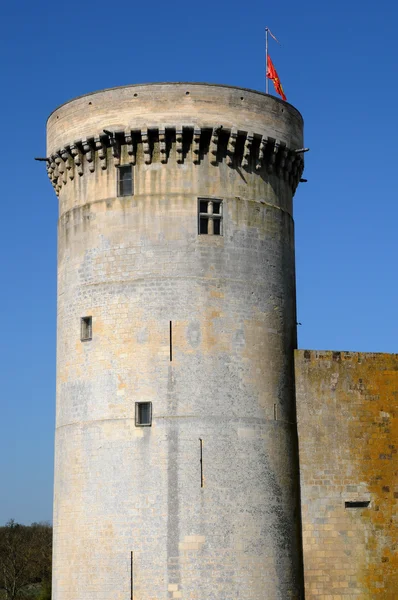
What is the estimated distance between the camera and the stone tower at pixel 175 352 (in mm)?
24562

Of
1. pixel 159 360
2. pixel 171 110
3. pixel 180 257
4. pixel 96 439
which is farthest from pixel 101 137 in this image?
pixel 96 439

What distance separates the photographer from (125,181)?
2691 cm

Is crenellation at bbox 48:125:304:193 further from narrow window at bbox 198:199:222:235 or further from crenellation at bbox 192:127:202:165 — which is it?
narrow window at bbox 198:199:222:235

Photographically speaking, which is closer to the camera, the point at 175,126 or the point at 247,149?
the point at 175,126

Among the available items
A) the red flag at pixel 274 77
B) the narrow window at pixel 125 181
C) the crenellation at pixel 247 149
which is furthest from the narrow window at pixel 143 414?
the red flag at pixel 274 77

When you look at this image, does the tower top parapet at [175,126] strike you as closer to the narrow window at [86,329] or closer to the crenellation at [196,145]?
the crenellation at [196,145]

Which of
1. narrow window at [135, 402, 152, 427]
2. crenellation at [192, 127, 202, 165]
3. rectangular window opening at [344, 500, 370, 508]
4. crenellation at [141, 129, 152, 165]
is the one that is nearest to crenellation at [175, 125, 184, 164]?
crenellation at [192, 127, 202, 165]

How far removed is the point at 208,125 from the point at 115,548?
11.6 meters

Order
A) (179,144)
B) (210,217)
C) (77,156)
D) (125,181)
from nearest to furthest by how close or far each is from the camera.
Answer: (179,144), (210,217), (125,181), (77,156)

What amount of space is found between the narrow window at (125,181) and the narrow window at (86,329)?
3658mm

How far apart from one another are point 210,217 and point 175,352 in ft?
13.1

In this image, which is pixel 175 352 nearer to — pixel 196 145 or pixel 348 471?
pixel 196 145

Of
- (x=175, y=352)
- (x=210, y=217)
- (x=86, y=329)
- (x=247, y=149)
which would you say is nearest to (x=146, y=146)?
(x=210, y=217)

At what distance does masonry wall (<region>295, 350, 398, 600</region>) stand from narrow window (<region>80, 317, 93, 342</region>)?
6017 mm
